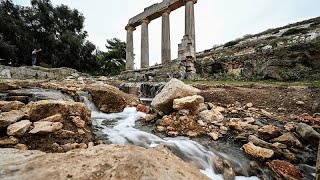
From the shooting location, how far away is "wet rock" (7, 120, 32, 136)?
2836mm

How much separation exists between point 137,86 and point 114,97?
124 inches

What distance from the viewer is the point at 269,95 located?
19.6 ft

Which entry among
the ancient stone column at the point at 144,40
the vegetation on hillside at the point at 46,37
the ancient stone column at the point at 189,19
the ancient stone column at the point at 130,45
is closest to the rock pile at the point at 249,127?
the ancient stone column at the point at 189,19

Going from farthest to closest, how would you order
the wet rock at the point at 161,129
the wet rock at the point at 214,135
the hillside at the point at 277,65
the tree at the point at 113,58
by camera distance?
the tree at the point at 113,58, the hillside at the point at 277,65, the wet rock at the point at 161,129, the wet rock at the point at 214,135

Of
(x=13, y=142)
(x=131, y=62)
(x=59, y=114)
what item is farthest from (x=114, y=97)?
(x=131, y=62)

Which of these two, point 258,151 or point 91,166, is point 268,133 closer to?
point 258,151

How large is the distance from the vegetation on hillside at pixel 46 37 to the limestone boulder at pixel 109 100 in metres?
16.3

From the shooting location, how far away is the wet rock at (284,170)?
2.69m

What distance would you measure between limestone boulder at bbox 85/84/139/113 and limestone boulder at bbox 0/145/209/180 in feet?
12.2

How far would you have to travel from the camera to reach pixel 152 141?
11.9 feet

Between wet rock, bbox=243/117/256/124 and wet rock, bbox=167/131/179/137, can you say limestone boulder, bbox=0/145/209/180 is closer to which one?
wet rock, bbox=167/131/179/137

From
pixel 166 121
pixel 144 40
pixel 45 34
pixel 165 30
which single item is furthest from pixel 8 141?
pixel 45 34

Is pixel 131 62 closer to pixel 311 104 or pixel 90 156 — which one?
pixel 311 104

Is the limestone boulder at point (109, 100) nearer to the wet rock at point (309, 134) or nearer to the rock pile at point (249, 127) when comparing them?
the rock pile at point (249, 127)
